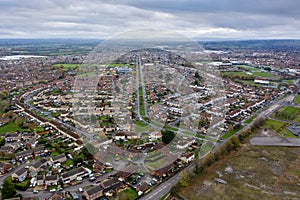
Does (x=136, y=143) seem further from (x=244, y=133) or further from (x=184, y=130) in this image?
(x=244, y=133)

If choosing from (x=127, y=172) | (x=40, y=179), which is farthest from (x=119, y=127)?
(x=40, y=179)

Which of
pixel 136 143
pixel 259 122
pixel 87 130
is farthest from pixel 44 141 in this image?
pixel 259 122

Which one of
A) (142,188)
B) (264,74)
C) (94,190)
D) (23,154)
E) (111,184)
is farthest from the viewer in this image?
(264,74)

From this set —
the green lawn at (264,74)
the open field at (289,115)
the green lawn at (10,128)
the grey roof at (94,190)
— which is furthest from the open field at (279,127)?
the green lawn at (264,74)

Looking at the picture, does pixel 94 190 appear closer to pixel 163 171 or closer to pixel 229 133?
pixel 163 171

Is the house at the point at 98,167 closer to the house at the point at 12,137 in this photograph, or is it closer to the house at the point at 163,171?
the house at the point at 163,171

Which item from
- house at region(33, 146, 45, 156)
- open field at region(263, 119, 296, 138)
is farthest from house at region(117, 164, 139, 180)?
open field at region(263, 119, 296, 138)

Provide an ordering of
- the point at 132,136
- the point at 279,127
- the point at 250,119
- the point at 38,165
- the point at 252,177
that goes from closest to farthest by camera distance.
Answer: the point at 252,177, the point at 38,165, the point at 132,136, the point at 279,127, the point at 250,119
